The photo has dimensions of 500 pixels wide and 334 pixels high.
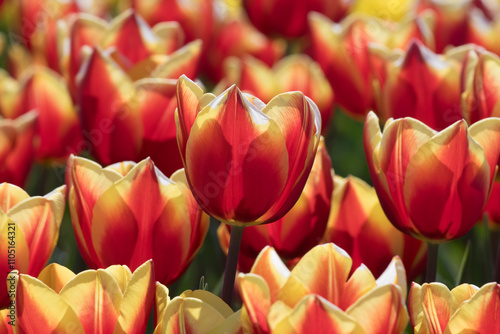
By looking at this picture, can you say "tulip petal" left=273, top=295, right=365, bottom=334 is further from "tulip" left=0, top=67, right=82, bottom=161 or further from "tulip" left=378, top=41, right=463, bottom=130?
"tulip" left=0, top=67, right=82, bottom=161

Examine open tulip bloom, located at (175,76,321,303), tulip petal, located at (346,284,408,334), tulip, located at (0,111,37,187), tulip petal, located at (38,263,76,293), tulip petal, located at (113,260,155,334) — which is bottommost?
tulip, located at (0,111,37,187)

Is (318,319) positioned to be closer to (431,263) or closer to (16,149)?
(431,263)

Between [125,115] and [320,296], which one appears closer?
[320,296]

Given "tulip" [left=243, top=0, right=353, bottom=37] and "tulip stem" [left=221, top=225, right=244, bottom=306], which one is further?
"tulip" [left=243, top=0, right=353, bottom=37]

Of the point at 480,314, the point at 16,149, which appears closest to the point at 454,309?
the point at 480,314

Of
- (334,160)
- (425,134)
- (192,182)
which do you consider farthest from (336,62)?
(192,182)

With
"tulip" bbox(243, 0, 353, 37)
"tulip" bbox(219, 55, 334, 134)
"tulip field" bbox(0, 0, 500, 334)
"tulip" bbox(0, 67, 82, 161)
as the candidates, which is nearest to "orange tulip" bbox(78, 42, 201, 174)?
"tulip field" bbox(0, 0, 500, 334)

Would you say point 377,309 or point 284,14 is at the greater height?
point 377,309
